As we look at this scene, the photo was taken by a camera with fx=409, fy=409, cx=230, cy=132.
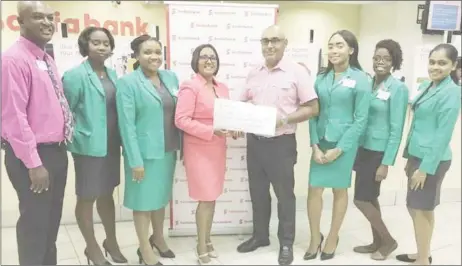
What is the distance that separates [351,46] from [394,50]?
23cm

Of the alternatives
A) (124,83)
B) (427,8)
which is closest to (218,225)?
(124,83)

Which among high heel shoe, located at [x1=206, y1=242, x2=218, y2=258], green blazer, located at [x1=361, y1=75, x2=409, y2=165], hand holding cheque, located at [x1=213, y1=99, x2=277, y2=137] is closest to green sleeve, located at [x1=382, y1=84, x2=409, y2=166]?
green blazer, located at [x1=361, y1=75, x2=409, y2=165]

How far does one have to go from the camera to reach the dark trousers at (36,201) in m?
1.69

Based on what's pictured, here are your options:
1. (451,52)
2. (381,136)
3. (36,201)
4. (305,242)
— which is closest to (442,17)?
(451,52)

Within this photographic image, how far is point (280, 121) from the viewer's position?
228 centimetres

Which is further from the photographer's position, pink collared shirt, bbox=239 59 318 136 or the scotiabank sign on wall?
the scotiabank sign on wall

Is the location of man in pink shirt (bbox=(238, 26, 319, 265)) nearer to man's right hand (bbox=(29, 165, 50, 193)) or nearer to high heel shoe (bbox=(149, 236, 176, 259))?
high heel shoe (bbox=(149, 236, 176, 259))

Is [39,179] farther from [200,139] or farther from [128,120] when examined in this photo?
[200,139]

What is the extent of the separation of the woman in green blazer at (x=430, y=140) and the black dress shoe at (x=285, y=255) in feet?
2.37

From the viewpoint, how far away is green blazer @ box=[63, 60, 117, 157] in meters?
2.00

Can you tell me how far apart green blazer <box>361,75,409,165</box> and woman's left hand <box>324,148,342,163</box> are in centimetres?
19

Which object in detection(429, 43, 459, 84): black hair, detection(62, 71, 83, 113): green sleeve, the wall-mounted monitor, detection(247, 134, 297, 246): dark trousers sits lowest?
detection(247, 134, 297, 246): dark trousers

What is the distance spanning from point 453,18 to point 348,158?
3.10ft

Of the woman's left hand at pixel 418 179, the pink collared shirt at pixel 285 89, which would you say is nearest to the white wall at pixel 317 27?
the woman's left hand at pixel 418 179
